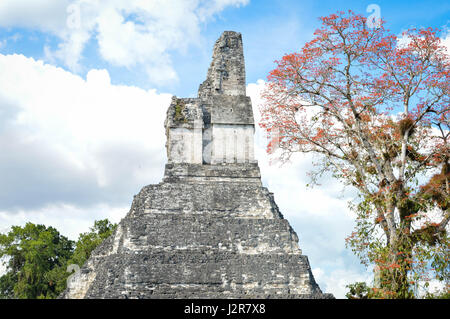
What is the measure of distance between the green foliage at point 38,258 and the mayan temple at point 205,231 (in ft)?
41.2

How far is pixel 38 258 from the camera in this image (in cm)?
2742

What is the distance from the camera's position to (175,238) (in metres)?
13.2

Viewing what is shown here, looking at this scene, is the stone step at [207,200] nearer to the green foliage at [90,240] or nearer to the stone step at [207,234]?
the stone step at [207,234]

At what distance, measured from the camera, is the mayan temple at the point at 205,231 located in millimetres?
12367

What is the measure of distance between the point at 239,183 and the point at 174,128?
282 cm

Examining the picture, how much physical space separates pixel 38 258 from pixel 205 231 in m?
17.1

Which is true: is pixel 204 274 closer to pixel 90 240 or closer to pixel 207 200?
pixel 207 200

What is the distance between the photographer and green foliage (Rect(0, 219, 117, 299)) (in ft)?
88.1

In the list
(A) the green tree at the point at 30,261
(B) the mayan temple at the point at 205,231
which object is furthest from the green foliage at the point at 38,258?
(B) the mayan temple at the point at 205,231

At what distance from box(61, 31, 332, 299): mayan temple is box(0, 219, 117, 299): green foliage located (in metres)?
12.6

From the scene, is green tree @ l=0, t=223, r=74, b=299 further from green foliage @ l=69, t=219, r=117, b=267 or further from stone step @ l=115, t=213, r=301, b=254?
stone step @ l=115, t=213, r=301, b=254

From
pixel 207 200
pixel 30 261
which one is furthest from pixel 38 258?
pixel 207 200
